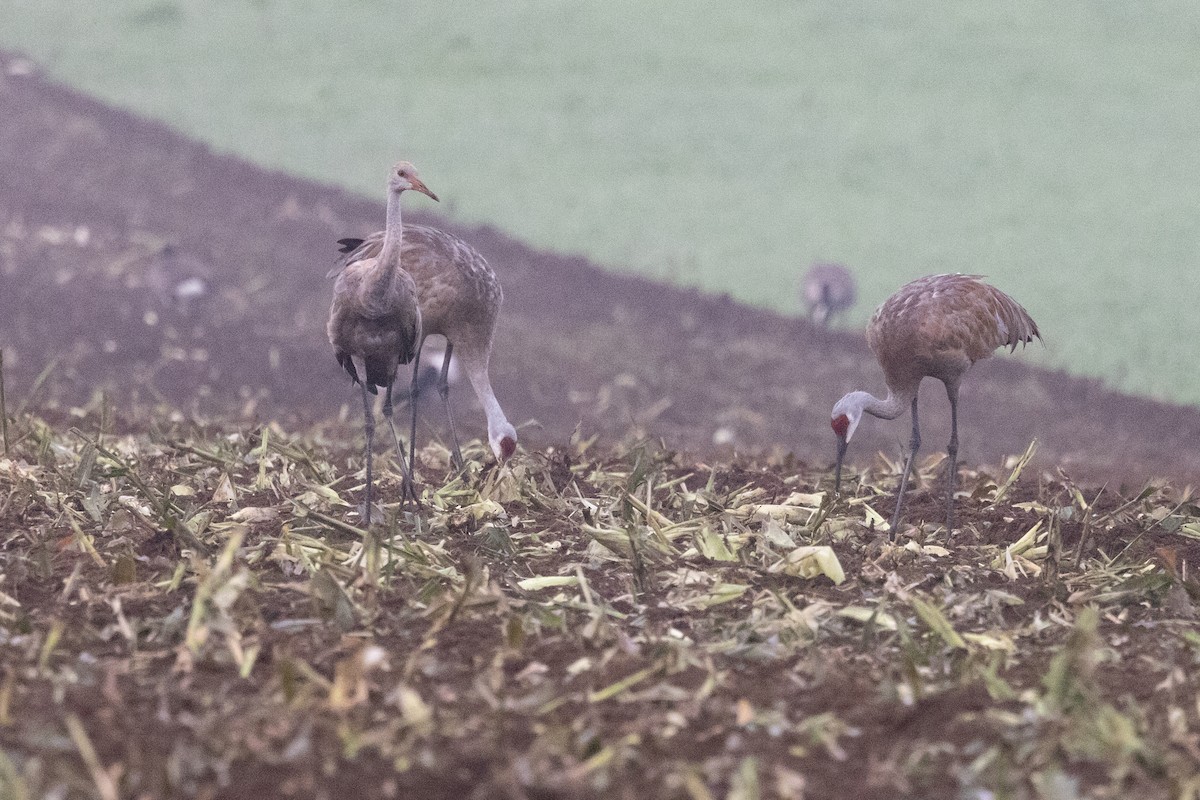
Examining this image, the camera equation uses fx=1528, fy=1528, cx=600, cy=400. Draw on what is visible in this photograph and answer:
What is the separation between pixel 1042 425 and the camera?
15055 millimetres

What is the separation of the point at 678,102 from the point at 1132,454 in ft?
47.3

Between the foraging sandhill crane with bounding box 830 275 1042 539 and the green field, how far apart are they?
31.0 feet

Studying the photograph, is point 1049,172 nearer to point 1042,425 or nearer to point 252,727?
point 1042,425

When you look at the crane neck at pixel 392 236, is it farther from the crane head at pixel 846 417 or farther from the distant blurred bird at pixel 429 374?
the distant blurred bird at pixel 429 374

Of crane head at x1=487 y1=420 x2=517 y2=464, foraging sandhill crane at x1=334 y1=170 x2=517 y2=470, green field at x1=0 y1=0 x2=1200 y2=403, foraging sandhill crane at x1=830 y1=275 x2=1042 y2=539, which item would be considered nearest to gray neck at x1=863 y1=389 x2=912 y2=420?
foraging sandhill crane at x1=830 y1=275 x2=1042 y2=539

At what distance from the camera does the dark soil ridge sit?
14.0m

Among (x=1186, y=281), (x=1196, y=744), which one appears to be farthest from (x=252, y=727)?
(x=1186, y=281)

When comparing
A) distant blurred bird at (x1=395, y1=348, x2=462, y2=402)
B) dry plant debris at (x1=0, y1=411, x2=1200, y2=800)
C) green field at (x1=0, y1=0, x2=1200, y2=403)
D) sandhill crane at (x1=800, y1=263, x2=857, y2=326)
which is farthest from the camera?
green field at (x1=0, y1=0, x2=1200, y2=403)

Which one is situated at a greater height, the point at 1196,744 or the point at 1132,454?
the point at 1196,744

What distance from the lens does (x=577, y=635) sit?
17.0 feet

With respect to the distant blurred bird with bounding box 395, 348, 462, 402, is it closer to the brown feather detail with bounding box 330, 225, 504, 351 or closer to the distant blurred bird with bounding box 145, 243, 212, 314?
the brown feather detail with bounding box 330, 225, 504, 351

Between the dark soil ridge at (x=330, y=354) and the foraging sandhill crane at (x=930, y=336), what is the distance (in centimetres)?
342

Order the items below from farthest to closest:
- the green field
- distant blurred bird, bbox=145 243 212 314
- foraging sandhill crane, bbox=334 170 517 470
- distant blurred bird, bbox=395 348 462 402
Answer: the green field
distant blurred bird, bbox=145 243 212 314
distant blurred bird, bbox=395 348 462 402
foraging sandhill crane, bbox=334 170 517 470

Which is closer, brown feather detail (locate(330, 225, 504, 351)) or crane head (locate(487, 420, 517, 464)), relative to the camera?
crane head (locate(487, 420, 517, 464))
